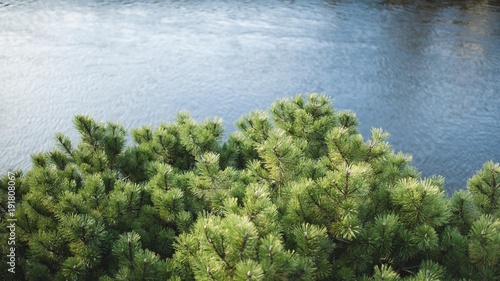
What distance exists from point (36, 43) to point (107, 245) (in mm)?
4103

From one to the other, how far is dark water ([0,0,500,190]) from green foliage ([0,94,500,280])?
1.49 m

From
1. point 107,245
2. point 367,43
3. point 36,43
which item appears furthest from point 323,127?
point 36,43

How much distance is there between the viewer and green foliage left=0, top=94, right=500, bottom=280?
1192 mm

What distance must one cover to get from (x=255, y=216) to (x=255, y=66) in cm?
333

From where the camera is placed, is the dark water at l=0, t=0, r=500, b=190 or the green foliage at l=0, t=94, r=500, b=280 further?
the dark water at l=0, t=0, r=500, b=190

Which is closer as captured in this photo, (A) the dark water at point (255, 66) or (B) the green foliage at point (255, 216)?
(B) the green foliage at point (255, 216)

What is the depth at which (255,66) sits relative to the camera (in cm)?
439

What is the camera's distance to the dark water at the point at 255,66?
3469 millimetres

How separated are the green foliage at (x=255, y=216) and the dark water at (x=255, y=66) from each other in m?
1.49

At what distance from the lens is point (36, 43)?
191 inches

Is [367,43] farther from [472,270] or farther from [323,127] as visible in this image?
[472,270]

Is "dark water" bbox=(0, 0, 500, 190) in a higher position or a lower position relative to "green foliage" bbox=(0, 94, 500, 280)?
lower

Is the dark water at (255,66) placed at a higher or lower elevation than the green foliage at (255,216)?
lower

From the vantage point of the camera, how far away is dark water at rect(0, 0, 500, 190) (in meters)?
3.47
